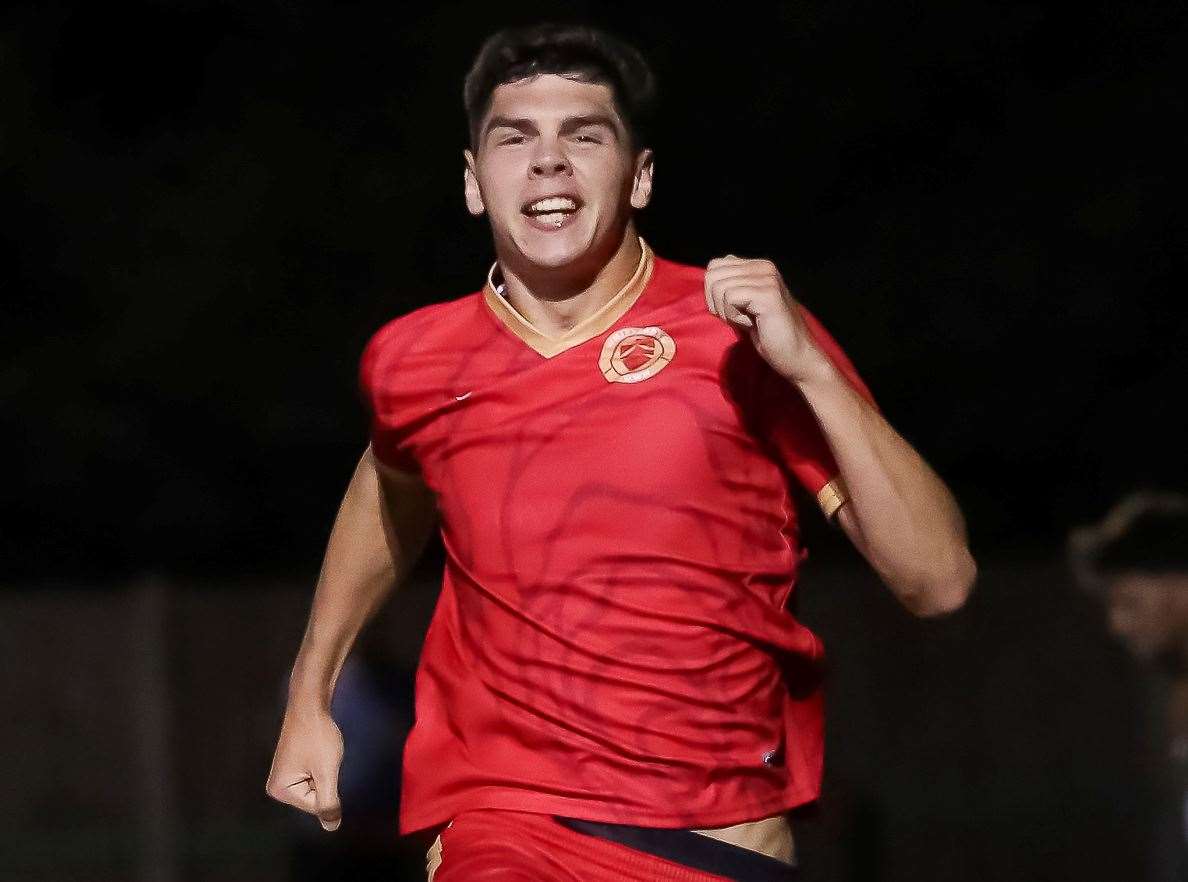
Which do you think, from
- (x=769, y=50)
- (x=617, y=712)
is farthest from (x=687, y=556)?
(x=769, y=50)

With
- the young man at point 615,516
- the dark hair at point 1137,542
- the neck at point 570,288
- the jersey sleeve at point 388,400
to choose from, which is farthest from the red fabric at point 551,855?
the dark hair at point 1137,542

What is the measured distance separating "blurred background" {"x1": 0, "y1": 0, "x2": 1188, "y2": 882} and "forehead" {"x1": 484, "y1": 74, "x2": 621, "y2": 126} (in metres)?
4.06

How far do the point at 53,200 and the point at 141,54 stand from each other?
60 centimetres

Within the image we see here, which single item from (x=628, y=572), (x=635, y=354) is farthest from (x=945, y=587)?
(x=635, y=354)

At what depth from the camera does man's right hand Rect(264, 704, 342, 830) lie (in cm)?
316

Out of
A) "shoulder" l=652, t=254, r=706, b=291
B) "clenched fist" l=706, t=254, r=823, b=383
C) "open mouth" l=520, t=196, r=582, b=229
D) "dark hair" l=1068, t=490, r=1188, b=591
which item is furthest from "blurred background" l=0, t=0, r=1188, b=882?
"clenched fist" l=706, t=254, r=823, b=383

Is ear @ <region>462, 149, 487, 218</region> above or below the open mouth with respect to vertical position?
above

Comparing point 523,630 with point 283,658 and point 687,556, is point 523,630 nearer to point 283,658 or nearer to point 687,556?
point 687,556

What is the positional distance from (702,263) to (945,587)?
4480 mm

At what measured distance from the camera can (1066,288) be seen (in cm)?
771

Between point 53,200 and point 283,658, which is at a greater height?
point 53,200

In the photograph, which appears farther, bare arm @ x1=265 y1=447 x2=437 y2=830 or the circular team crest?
bare arm @ x1=265 y1=447 x2=437 y2=830

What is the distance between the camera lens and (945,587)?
9.45 ft

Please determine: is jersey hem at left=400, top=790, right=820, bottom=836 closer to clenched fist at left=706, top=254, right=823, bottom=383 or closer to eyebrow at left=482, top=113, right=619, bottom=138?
clenched fist at left=706, top=254, right=823, bottom=383
